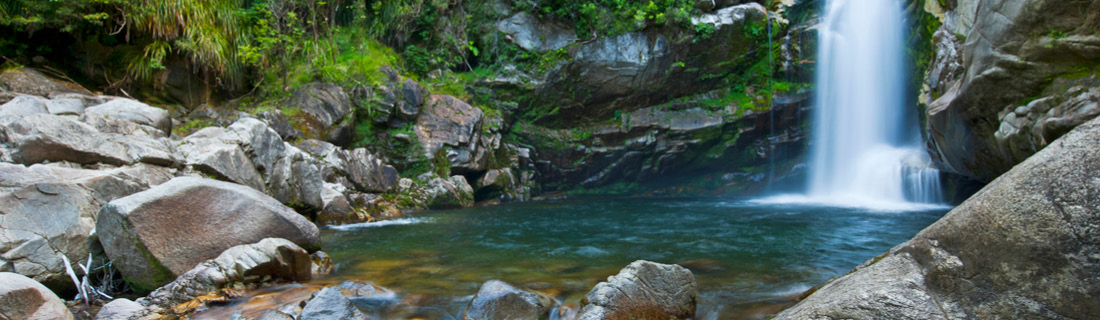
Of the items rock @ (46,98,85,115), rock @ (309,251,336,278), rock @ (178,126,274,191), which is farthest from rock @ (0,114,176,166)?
rock @ (309,251,336,278)

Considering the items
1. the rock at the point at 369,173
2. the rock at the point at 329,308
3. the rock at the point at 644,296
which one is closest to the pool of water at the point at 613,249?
the rock at the point at 644,296

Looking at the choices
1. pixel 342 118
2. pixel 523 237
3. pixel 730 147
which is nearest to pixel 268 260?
pixel 523 237

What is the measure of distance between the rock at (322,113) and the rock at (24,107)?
4.94 metres

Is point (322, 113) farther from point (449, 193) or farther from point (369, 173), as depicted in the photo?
point (449, 193)

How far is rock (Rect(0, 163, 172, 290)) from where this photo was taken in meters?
4.44

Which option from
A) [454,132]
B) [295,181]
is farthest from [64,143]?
[454,132]

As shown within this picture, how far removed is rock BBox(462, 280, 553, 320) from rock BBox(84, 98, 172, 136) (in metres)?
6.14

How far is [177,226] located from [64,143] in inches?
91.6

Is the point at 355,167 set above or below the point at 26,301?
above

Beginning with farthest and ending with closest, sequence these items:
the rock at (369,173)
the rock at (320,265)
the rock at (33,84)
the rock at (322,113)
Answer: the rock at (322,113), the rock at (369,173), the rock at (33,84), the rock at (320,265)

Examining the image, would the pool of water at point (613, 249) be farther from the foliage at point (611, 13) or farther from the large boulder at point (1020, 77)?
the foliage at point (611, 13)

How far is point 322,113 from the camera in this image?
12828 millimetres

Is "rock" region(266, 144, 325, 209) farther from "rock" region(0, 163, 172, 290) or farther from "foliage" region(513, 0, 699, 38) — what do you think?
"foliage" region(513, 0, 699, 38)

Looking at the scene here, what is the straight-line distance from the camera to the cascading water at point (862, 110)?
14.2 meters
